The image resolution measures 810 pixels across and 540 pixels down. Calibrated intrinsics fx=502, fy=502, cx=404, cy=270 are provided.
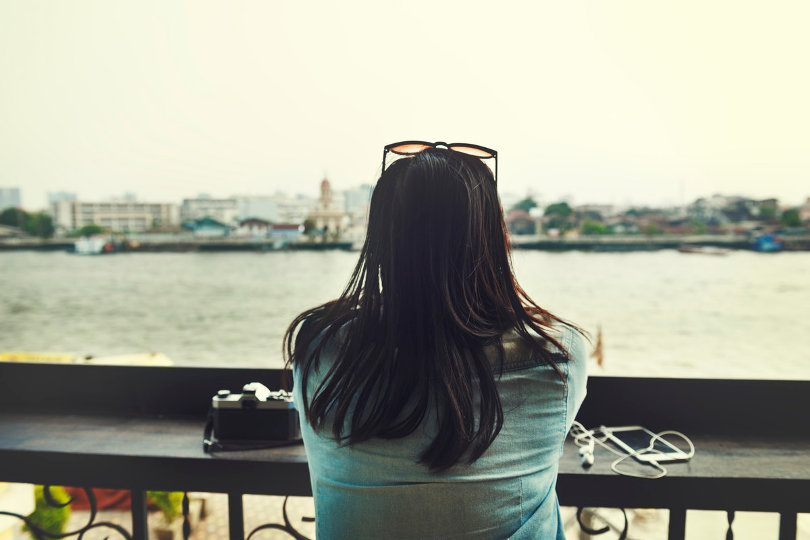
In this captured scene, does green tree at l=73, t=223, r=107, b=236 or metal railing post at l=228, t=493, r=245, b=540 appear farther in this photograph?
green tree at l=73, t=223, r=107, b=236

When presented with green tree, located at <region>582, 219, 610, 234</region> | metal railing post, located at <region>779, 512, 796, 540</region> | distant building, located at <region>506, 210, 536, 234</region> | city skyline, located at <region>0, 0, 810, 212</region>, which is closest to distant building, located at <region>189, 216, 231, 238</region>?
city skyline, located at <region>0, 0, 810, 212</region>

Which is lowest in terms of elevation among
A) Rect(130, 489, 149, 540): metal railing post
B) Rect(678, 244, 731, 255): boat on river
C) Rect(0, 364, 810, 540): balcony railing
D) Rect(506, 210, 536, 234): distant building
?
Rect(130, 489, 149, 540): metal railing post

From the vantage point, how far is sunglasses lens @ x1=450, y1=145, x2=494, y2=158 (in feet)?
2.53

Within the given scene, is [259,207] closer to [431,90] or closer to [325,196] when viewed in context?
[325,196]

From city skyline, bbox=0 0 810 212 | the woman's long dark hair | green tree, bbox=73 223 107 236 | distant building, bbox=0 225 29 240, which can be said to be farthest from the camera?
green tree, bbox=73 223 107 236

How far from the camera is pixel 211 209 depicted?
2949 mm

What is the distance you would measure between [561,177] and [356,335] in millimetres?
2605

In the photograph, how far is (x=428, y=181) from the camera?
666mm

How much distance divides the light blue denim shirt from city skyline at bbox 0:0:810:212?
1653 millimetres

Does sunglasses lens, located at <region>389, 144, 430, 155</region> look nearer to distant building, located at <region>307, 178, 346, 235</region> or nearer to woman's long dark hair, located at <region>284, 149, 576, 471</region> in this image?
woman's long dark hair, located at <region>284, 149, 576, 471</region>

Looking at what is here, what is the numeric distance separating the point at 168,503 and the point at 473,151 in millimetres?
2523

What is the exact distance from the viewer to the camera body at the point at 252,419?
48.6 inches

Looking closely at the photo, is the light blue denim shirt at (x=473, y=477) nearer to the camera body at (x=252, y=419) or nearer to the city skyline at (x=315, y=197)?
the camera body at (x=252, y=419)

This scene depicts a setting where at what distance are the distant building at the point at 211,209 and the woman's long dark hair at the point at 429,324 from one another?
240 cm
